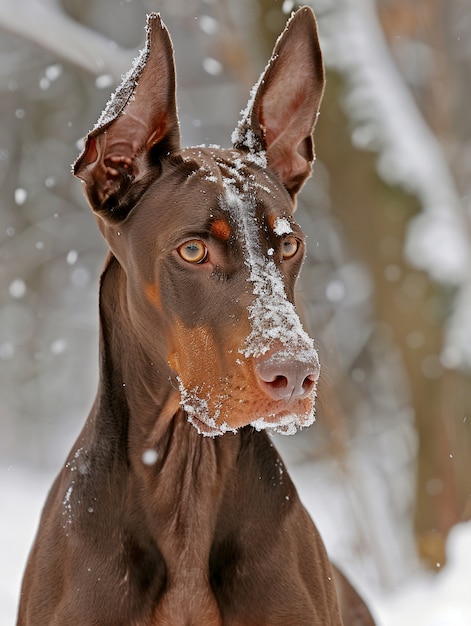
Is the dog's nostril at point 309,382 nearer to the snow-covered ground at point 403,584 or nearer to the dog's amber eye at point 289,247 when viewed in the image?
the dog's amber eye at point 289,247

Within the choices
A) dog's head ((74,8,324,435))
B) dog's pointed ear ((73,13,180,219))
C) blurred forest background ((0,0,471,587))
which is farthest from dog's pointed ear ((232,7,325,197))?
blurred forest background ((0,0,471,587))

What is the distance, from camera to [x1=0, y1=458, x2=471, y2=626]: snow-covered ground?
6.99m

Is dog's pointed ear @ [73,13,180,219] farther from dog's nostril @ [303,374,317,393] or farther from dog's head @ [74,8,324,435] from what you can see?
dog's nostril @ [303,374,317,393]

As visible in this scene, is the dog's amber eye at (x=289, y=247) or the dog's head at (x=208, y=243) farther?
the dog's amber eye at (x=289, y=247)

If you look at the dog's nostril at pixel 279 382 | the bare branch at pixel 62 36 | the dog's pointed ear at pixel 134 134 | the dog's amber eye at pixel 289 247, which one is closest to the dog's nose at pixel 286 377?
the dog's nostril at pixel 279 382

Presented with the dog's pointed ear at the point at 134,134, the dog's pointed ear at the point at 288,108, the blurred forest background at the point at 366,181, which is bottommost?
the dog's pointed ear at the point at 134,134

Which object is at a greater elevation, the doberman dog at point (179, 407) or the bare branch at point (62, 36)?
the bare branch at point (62, 36)

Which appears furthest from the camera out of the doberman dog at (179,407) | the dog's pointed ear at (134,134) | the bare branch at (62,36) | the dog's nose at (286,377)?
the bare branch at (62,36)

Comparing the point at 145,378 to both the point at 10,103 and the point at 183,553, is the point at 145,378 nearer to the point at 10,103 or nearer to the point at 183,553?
the point at 183,553

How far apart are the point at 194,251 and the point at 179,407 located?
69cm

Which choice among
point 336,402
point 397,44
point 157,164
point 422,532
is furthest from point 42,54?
point 157,164

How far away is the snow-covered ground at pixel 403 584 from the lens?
22.9 feet

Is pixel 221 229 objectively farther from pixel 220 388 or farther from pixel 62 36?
pixel 62 36

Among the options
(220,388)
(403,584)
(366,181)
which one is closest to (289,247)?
(220,388)
